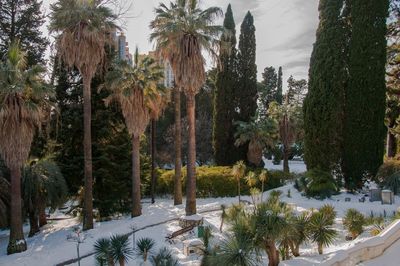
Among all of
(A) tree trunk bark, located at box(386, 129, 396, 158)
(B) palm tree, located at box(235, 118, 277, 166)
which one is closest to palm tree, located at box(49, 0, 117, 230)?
(B) palm tree, located at box(235, 118, 277, 166)

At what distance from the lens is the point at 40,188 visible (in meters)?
18.7

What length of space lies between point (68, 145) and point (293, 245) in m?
15.4

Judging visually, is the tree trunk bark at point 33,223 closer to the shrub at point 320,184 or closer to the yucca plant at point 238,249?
the yucca plant at point 238,249

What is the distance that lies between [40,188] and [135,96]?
20.9 feet

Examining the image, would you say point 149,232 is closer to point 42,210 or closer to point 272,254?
point 42,210

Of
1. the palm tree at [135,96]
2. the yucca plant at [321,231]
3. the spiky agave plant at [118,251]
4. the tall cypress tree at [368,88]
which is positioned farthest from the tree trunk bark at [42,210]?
the tall cypress tree at [368,88]

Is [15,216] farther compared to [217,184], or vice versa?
[217,184]

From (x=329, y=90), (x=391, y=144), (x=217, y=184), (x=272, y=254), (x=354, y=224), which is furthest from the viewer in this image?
(x=391, y=144)

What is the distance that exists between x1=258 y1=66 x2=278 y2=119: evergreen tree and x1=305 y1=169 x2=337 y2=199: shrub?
141 ft

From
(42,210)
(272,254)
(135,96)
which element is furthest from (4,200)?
(272,254)

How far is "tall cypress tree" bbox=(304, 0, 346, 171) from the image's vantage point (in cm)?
2297

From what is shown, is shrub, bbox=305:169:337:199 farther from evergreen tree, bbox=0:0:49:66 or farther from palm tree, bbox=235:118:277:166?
evergreen tree, bbox=0:0:49:66

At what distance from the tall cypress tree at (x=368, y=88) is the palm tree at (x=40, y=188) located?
51.9 feet

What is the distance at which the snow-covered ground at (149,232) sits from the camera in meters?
13.1
